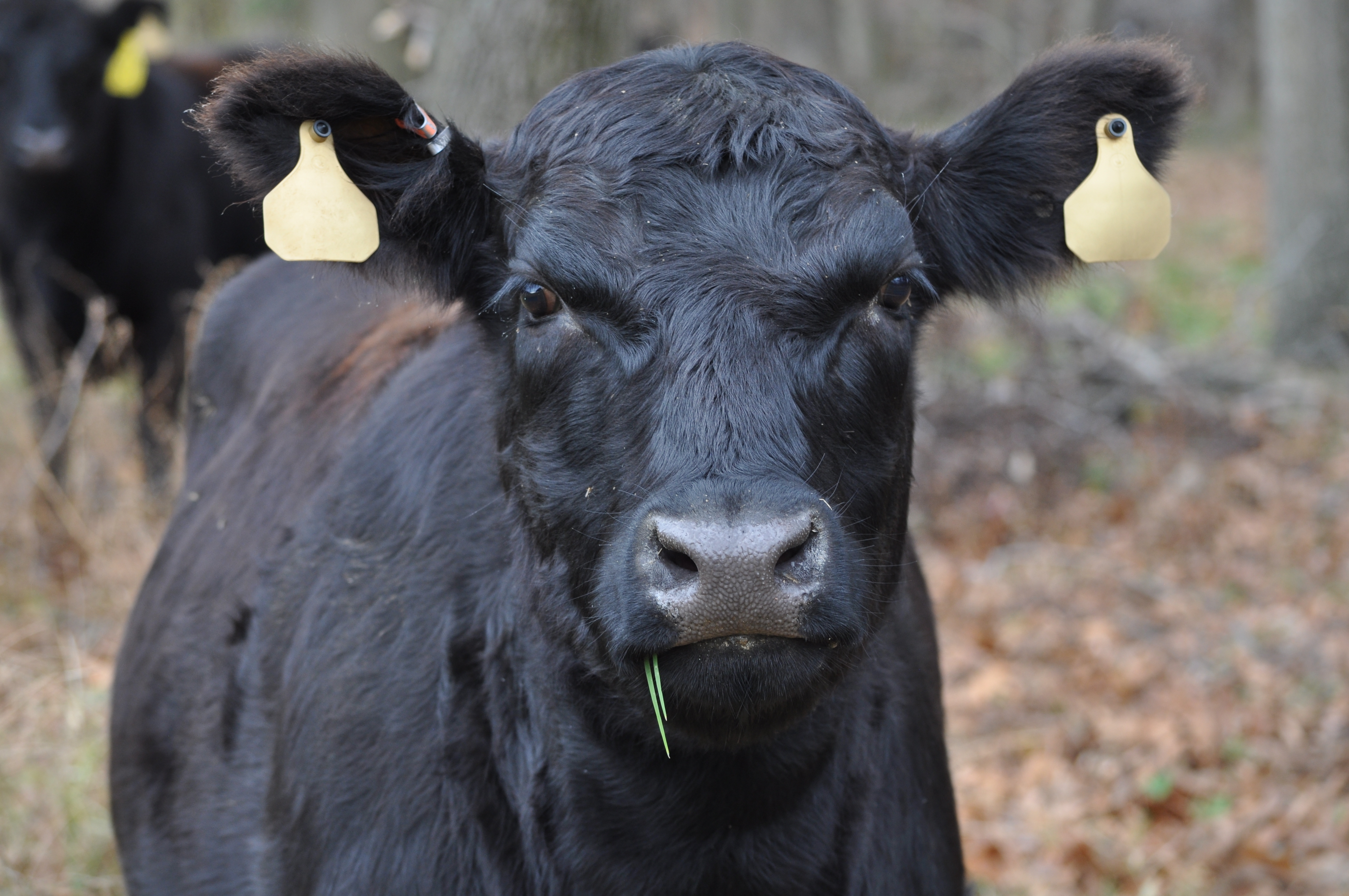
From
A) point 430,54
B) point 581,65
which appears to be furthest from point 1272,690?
point 430,54

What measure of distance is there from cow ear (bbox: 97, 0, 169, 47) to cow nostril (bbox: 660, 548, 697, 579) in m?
8.24

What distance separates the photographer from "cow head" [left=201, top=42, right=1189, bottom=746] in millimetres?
2193

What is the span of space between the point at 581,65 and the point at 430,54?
1.03m

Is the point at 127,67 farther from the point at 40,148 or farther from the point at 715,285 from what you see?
the point at 715,285

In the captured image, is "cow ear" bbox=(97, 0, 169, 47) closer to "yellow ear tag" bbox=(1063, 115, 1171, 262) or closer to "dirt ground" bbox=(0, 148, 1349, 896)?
"dirt ground" bbox=(0, 148, 1349, 896)

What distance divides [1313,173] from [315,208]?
10.5m

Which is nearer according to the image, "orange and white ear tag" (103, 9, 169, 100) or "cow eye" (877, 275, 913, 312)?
"cow eye" (877, 275, 913, 312)

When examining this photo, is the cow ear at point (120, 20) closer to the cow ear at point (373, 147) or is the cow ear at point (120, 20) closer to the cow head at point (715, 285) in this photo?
the cow ear at point (373, 147)

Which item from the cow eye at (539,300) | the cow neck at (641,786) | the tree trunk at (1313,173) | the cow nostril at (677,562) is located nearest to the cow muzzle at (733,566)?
the cow nostril at (677,562)

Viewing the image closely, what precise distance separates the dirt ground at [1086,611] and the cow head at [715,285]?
491 mm

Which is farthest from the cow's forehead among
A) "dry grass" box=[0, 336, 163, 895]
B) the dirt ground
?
"dry grass" box=[0, 336, 163, 895]

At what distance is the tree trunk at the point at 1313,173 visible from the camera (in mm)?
10656

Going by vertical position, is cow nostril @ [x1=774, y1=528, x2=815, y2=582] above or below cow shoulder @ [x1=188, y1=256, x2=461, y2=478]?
above

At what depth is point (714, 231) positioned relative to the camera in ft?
8.20
